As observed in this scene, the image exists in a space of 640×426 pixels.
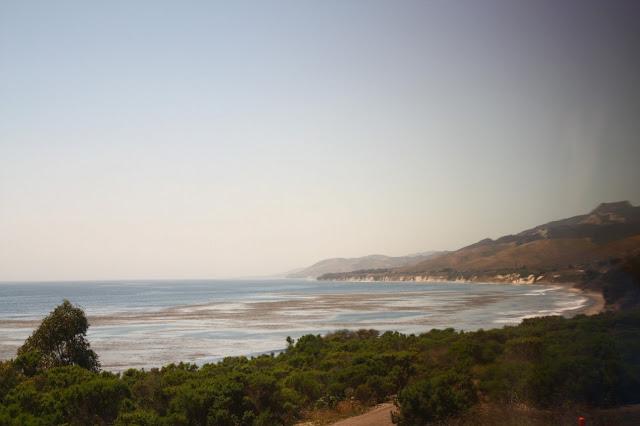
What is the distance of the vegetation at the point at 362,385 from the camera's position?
14773 millimetres

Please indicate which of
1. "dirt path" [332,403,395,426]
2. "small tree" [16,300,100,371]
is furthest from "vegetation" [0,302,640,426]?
"small tree" [16,300,100,371]

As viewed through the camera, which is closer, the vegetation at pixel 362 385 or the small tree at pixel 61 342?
the vegetation at pixel 362 385

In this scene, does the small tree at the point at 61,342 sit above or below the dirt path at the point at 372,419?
above

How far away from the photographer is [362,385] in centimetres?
1977

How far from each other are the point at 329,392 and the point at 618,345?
34.8ft

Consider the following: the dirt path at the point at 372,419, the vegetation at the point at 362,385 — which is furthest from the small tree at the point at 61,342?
the dirt path at the point at 372,419

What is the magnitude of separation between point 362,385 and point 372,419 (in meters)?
3.45

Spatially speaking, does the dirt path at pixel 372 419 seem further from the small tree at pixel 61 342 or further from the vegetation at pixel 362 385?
the small tree at pixel 61 342

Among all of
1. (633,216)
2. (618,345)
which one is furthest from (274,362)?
(633,216)

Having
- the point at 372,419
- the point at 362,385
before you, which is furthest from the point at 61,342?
the point at 372,419

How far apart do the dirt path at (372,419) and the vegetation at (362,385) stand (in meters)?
0.72

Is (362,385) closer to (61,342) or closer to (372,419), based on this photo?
(372,419)

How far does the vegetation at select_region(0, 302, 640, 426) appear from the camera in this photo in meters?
14.8

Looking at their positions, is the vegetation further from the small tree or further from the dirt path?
the small tree
